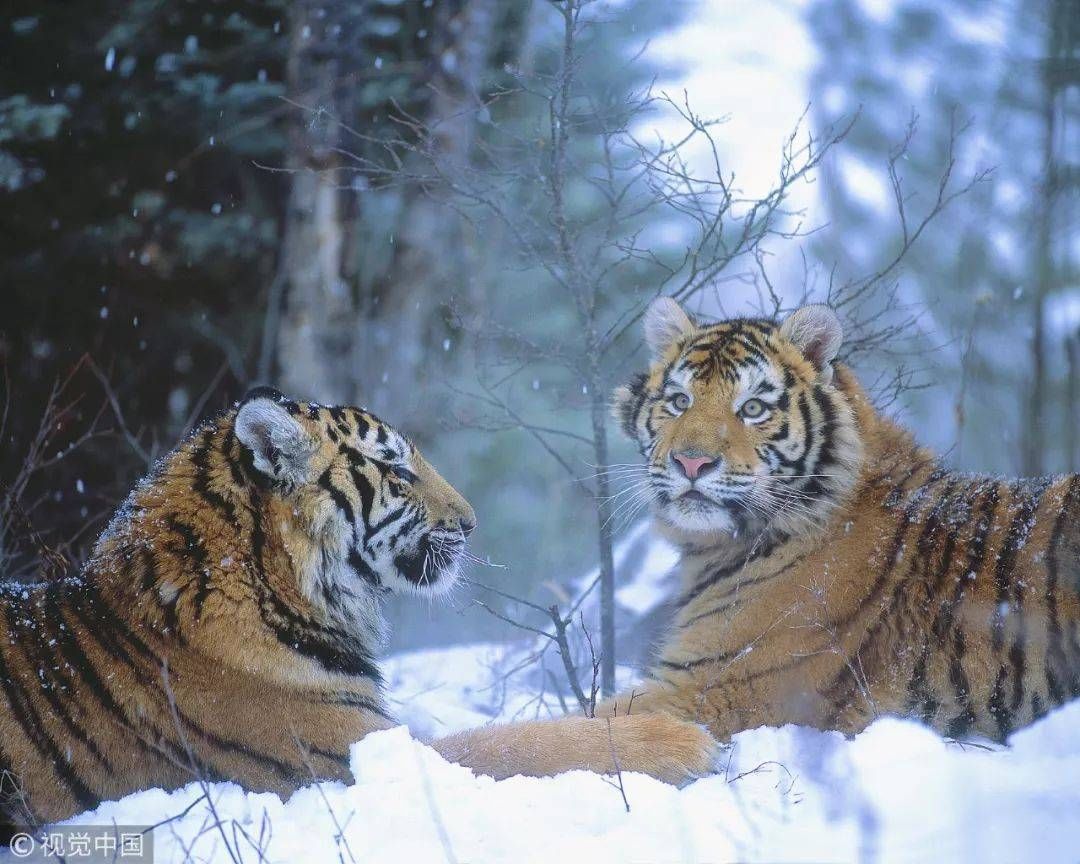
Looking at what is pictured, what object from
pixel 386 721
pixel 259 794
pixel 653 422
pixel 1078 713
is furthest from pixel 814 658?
pixel 259 794

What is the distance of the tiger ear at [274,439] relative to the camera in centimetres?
322

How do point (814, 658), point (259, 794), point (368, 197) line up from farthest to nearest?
point (368, 197)
point (814, 658)
point (259, 794)

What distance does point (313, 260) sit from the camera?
8508mm

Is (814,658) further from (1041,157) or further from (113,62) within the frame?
(1041,157)

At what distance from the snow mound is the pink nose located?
117 cm

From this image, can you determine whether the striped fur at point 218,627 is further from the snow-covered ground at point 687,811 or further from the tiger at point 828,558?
the tiger at point 828,558

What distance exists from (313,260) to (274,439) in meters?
5.49

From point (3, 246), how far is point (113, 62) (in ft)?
5.58

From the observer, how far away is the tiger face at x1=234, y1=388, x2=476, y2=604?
3.37 meters

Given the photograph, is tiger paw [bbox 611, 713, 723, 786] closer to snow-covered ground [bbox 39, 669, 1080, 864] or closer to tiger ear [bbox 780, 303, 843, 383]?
snow-covered ground [bbox 39, 669, 1080, 864]

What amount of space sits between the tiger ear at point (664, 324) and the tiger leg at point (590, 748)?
1797mm

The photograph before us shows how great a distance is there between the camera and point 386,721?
11.4ft

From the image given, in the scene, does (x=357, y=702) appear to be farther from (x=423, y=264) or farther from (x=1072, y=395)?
(x=1072, y=395)

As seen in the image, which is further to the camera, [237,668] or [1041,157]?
[1041,157]
